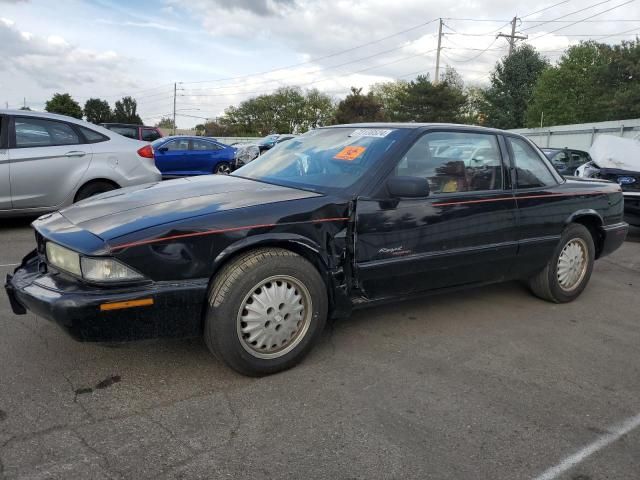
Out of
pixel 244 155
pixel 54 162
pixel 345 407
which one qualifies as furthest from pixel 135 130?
pixel 345 407

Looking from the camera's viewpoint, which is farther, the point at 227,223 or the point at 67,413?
the point at 227,223

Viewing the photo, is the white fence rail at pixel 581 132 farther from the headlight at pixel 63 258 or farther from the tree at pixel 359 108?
the tree at pixel 359 108

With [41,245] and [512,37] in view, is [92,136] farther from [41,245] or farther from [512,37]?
[512,37]

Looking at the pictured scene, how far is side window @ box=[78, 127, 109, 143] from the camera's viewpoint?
7031mm

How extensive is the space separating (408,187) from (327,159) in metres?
0.75

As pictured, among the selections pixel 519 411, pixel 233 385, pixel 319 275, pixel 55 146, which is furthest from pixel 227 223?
pixel 55 146

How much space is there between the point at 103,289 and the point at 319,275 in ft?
3.88

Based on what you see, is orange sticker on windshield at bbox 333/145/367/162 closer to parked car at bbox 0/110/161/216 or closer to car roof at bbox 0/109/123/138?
parked car at bbox 0/110/161/216

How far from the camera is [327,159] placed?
379 cm

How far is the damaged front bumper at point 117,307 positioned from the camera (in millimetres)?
2611

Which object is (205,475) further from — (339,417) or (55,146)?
(55,146)

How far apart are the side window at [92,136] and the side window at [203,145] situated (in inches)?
318

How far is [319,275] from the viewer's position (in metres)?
3.16

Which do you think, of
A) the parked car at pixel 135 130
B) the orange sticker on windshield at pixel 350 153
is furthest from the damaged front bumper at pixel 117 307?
the parked car at pixel 135 130
